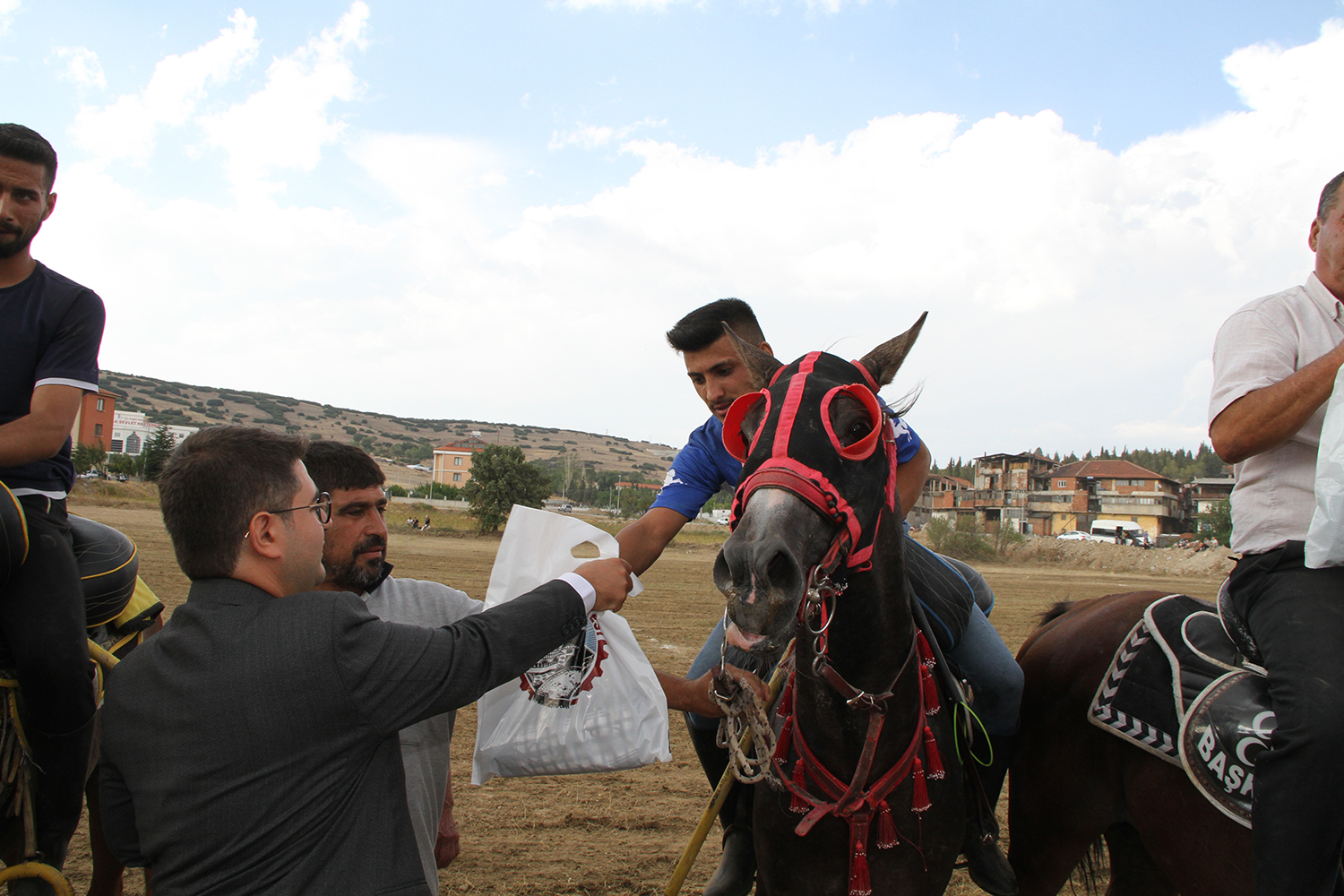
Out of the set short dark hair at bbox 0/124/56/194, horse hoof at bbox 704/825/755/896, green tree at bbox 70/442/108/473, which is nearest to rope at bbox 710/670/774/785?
horse hoof at bbox 704/825/755/896

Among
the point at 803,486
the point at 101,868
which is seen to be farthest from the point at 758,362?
the point at 101,868

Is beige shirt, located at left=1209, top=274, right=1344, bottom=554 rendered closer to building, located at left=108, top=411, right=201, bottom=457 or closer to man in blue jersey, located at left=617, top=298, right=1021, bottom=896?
man in blue jersey, located at left=617, top=298, right=1021, bottom=896

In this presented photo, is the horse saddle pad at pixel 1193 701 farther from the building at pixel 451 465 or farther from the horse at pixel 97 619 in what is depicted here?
the building at pixel 451 465

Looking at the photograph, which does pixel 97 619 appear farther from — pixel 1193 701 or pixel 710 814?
pixel 1193 701

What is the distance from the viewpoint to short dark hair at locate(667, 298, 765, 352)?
4.05 meters

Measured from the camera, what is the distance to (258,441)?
207 cm

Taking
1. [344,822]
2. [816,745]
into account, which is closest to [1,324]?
[344,822]

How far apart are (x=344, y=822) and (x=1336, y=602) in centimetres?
286

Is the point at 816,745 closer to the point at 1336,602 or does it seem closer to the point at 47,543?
the point at 1336,602

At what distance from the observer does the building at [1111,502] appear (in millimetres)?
76250

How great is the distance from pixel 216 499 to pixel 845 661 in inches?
75.8

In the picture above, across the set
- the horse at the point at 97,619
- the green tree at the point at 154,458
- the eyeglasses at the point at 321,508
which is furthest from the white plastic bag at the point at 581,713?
the green tree at the point at 154,458

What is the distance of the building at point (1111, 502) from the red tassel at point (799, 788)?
79543 mm

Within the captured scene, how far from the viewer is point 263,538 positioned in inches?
78.1
